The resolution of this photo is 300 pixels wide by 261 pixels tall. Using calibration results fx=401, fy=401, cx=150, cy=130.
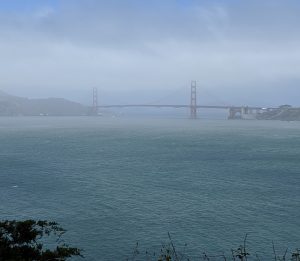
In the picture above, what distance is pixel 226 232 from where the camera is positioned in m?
24.3

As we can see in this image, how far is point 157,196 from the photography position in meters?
32.8

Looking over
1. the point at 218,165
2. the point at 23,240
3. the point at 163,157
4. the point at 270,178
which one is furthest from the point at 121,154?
the point at 23,240

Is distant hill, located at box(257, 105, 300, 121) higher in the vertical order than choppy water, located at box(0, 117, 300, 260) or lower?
higher

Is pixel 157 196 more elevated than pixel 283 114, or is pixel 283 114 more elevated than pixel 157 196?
pixel 283 114

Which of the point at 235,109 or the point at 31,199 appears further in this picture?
the point at 235,109

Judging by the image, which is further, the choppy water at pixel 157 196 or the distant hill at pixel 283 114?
the distant hill at pixel 283 114

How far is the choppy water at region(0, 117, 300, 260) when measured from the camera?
2355 centimetres

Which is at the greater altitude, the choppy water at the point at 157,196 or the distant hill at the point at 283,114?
the distant hill at the point at 283,114

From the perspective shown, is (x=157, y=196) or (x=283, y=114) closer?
(x=157, y=196)

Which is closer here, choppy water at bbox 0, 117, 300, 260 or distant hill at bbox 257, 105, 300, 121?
choppy water at bbox 0, 117, 300, 260

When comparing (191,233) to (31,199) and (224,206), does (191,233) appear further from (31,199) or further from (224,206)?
(31,199)

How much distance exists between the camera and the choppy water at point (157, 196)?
23547 millimetres

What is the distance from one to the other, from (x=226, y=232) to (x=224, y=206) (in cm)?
560

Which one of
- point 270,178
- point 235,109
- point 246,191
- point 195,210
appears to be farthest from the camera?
point 235,109
